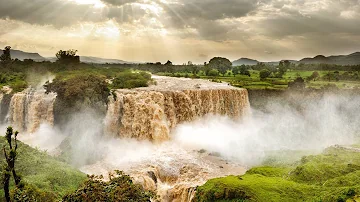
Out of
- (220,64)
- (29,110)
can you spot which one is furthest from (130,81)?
(220,64)

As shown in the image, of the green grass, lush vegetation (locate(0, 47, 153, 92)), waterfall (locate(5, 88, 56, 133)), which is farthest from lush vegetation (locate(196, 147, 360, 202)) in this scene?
waterfall (locate(5, 88, 56, 133))

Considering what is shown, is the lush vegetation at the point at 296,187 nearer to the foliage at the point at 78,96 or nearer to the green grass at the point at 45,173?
the green grass at the point at 45,173

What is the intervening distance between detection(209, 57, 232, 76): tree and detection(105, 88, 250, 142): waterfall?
36.6 m

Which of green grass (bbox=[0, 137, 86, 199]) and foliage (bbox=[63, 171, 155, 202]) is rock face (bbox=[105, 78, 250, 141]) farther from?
foliage (bbox=[63, 171, 155, 202])

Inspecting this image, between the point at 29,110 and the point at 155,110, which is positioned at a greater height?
the point at 155,110

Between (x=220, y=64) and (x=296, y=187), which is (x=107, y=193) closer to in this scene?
(x=296, y=187)

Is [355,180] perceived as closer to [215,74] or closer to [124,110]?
[124,110]

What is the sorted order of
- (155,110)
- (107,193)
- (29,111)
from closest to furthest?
(107,193) < (155,110) < (29,111)

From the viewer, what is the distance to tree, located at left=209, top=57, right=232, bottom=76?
67.3m

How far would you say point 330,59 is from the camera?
153 m

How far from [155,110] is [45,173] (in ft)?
40.7

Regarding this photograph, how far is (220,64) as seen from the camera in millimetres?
69750

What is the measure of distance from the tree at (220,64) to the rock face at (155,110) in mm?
36725

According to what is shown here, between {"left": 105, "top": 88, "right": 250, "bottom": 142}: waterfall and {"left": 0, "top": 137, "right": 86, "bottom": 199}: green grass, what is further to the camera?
{"left": 105, "top": 88, "right": 250, "bottom": 142}: waterfall
